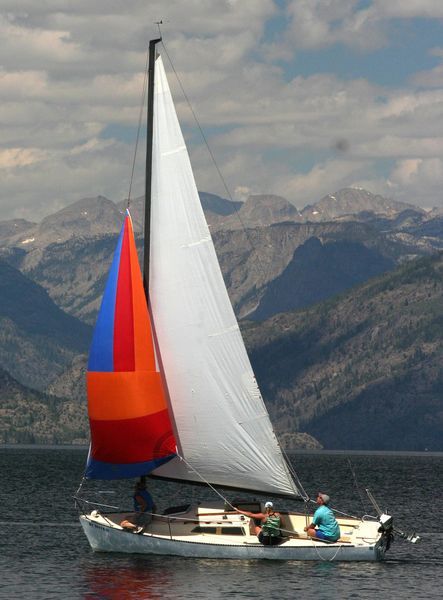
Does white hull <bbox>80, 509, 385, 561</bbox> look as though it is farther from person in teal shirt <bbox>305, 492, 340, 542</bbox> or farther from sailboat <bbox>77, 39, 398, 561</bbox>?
person in teal shirt <bbox>305, 492, 340, 542</bbox>

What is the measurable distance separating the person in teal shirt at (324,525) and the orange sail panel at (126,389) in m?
8.21

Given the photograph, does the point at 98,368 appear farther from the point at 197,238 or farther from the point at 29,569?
the point at 29,569

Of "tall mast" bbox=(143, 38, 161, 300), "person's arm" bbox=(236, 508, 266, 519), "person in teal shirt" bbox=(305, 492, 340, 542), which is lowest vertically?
"person in teal shirt" bbox=(305, 492, 340, 542)

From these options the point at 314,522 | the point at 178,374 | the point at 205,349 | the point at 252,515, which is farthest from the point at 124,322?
the point at 314,522

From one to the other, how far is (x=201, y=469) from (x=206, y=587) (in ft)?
21.8

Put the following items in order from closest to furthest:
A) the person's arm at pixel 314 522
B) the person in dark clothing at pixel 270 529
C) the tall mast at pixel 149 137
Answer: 1. the tall mast at pixel 149 137
2. the person in dark clothing at pixel 270 529
3. the person's arm at pixel 314 522

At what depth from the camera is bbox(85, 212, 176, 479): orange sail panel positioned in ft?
221

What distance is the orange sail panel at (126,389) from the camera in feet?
221

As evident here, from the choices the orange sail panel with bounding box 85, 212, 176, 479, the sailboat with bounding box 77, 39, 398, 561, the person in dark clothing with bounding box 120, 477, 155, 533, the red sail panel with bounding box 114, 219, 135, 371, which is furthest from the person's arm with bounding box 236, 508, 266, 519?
the red sail panel with bounding box 114, 219, 135, 371

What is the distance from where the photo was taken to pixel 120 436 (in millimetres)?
68125

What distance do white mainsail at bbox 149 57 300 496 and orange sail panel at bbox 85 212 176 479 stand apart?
3.92 feet

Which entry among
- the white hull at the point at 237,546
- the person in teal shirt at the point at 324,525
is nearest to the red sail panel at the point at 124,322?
the white hull at the point at 237,546

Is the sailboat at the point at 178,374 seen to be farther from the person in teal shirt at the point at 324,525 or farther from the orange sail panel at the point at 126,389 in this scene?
the person in teal shirt at the point at 324,525

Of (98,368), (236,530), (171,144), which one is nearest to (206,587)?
(236,530)
